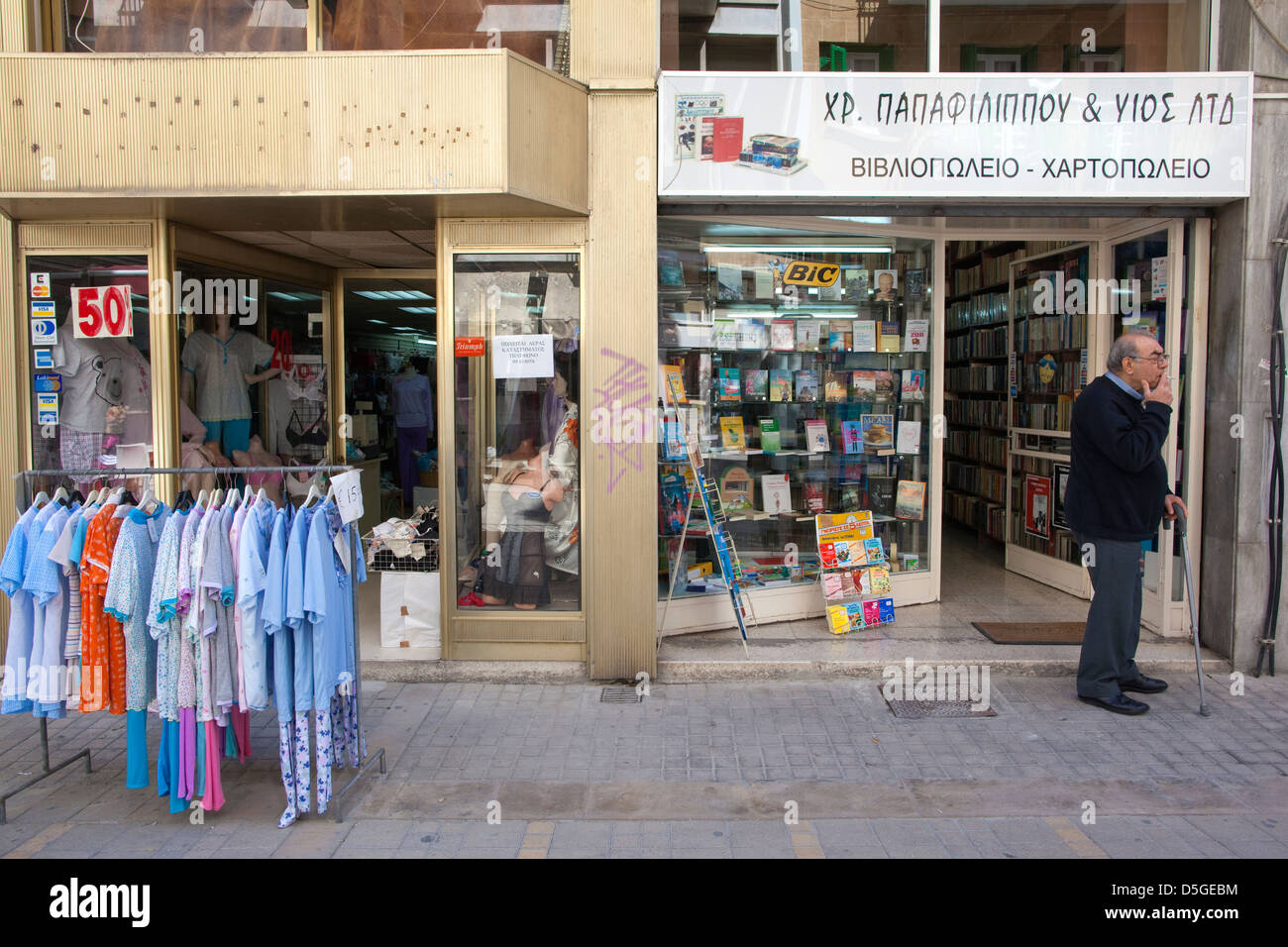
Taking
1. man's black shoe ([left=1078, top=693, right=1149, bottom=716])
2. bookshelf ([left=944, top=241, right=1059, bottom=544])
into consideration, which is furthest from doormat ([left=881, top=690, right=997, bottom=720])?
bookshelf ([left=944, top=241, right=1059, bottom=544])

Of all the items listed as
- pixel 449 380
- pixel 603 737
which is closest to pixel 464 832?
pixel 603 737

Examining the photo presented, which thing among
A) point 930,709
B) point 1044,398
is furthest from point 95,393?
point 1044,398

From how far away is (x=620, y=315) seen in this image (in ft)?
19.3

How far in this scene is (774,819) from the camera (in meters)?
4.13

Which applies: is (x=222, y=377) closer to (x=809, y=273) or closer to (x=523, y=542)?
(x=523, y=542)

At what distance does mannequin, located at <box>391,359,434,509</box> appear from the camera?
947cm

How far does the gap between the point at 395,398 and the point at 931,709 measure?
637cm

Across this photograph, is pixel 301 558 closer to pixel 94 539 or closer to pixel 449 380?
pixel 94 539

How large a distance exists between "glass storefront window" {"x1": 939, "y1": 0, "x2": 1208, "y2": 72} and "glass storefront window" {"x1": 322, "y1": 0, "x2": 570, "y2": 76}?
2672 millimetres

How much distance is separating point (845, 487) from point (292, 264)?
4992 millimetres

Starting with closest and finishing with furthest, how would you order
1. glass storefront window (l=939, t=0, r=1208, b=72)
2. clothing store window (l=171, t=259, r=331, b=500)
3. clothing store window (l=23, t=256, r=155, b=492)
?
1. clothing store window (l=23, t=256, r=155, b=492)
2. glass storefront window (l=939, t=0, r=1208, b=72)
3. clothing store window (l=171, t=259, r=331, b=500)

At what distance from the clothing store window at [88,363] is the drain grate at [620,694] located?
134 inches

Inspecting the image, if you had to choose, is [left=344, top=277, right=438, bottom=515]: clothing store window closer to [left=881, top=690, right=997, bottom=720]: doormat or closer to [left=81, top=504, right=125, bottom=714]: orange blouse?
[left=81, top=504, right=125, bottom=714]: orange blouse

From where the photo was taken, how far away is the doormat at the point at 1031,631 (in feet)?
21.0
